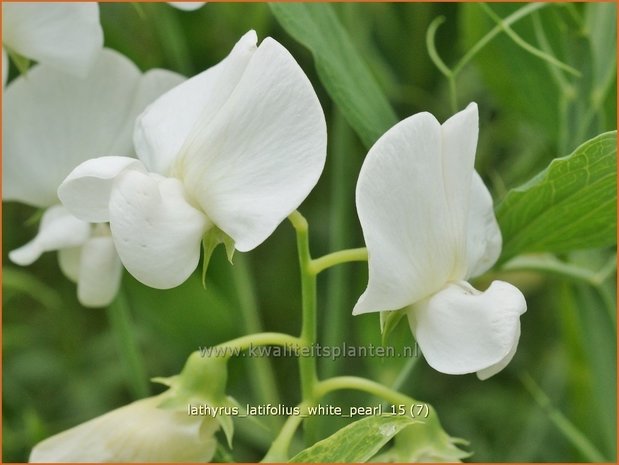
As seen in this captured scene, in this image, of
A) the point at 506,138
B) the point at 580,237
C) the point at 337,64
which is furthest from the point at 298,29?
the point at 506,138

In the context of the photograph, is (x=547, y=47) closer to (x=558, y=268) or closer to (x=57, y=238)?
Result: (x=558, y=268)

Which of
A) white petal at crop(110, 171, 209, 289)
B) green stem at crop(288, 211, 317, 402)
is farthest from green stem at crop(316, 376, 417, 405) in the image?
white petal at crop(110, 171, 209, 289)

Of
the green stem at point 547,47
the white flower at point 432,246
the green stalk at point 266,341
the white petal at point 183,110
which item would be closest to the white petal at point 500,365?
the white flower at point 432,246

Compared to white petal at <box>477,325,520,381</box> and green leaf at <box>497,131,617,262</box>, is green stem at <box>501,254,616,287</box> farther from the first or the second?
white petal at <box>477,325,520,381</box>

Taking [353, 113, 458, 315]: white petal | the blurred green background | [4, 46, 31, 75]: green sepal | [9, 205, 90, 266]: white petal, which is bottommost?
the blurred green background

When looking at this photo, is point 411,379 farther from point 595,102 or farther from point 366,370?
point 595,102
